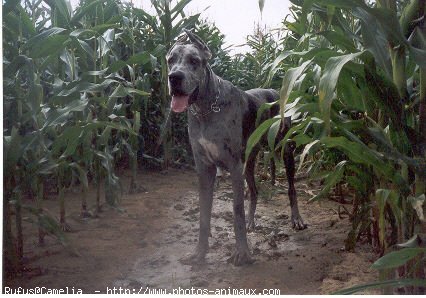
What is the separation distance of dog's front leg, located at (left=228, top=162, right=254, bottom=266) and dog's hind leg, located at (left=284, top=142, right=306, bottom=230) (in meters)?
0.38

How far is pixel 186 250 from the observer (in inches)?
A: 64.8

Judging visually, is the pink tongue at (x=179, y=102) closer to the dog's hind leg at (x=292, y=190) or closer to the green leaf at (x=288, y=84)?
the green leaf at (x=288, y=84)

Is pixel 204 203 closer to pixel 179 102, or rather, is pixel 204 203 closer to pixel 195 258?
pixel 195 258

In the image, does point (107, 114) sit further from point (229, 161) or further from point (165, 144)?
point (165, 144)

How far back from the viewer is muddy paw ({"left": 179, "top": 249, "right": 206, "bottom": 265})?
1537mm

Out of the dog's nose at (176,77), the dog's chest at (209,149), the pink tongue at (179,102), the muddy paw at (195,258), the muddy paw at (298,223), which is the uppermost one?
the dog's nose at (176,77)

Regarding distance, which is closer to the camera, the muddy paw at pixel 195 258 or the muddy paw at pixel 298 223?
the muddy paw at pixel 195 258

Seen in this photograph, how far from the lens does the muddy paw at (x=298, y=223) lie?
1885 mm

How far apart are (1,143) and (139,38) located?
152 cm

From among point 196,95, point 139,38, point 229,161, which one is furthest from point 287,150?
point 139,38

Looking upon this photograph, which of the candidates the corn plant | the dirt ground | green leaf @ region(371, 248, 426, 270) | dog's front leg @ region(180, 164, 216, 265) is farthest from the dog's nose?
green leaf @ region(371, 248, 426, 270)

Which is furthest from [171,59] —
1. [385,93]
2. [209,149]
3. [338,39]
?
[385,93]

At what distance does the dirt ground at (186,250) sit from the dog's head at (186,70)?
52cm

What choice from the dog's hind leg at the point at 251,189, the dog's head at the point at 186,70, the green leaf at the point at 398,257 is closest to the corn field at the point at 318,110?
the green leaf at the point at 398,257
